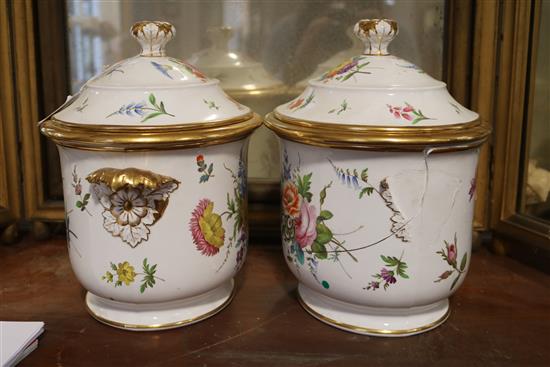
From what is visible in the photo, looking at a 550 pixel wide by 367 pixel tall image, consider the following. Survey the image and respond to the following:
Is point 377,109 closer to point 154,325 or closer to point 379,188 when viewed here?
point 379,188

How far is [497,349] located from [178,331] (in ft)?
1.21

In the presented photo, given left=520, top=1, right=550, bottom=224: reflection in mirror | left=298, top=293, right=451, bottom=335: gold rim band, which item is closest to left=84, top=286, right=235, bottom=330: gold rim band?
left=298, top=293, right=451, bottom=335: gold rim band

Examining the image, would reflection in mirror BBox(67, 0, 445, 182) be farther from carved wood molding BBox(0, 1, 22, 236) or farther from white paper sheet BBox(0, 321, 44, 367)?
white paper sheet BBox(0, 321, 44, 367)

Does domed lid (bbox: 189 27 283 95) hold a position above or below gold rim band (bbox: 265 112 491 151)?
above

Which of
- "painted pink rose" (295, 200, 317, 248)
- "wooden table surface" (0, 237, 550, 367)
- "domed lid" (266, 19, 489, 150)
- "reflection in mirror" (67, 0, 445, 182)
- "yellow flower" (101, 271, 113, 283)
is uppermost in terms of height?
"reflection in mirror" (67, 0, 445, 182)

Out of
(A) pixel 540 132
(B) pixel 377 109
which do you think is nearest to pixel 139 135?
(B) pixel 377 109

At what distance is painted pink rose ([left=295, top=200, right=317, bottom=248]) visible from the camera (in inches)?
29.3

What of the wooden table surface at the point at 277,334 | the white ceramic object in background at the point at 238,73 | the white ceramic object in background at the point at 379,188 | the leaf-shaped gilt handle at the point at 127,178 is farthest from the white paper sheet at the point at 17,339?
the white ceramic object in background at the point at 238,73

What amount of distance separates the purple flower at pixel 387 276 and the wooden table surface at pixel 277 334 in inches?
2.9

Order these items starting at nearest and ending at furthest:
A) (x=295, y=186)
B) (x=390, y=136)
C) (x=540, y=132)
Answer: (x=390, y=136) < (x=295, y=186) < (x=540, y=132)

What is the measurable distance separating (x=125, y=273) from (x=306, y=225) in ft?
0.72

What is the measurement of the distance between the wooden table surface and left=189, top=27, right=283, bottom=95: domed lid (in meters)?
0.29

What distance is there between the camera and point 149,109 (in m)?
0.70

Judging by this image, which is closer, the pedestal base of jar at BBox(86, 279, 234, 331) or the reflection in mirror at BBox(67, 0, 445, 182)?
the pedestal base of jar at BBox(86, 279, 234, 331)
